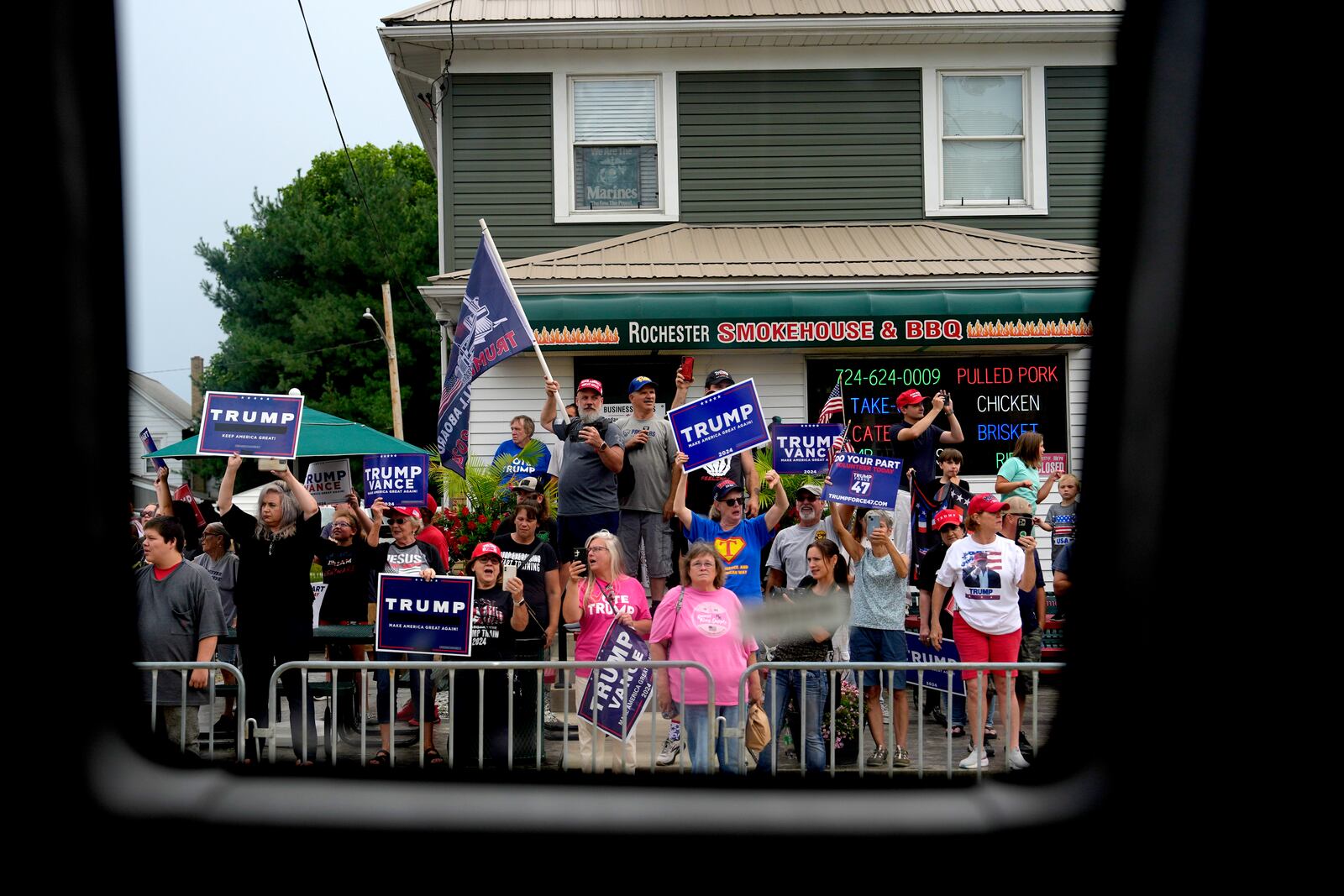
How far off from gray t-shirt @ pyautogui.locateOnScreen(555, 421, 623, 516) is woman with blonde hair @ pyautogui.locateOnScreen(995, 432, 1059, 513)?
3.43 meters

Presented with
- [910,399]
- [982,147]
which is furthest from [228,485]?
[982,147]

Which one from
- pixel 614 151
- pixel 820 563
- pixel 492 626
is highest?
pixel 614 151

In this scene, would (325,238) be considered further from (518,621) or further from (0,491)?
(0,491)

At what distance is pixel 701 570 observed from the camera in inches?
275

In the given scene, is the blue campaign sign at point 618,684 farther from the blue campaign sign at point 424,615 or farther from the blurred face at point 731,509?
the blurred face at point 731,509

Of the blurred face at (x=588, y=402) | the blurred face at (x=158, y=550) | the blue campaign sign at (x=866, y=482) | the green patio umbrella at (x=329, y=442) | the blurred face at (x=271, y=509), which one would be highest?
the blurred face at (x=588, y=402)

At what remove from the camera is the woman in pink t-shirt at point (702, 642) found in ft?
21.4

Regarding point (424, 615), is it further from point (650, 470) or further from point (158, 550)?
point (650, 470)

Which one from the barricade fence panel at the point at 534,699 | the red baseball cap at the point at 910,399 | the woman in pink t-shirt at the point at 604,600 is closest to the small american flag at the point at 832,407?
the red baseball cap at the point at 910,399

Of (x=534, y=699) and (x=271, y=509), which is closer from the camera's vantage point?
(x=534, y=699)

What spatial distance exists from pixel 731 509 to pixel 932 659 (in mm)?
1709

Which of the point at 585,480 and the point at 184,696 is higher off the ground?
the point at 585,480

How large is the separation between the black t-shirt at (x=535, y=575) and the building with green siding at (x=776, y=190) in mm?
5013

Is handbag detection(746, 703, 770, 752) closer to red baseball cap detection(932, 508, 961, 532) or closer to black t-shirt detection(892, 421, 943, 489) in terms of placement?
red baseball cap detection(932, 508, 961, 532)
